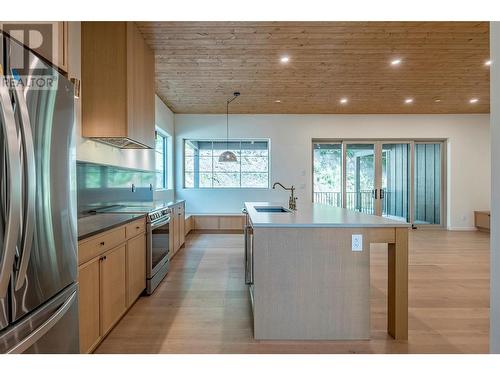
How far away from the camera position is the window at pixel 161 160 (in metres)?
6.37

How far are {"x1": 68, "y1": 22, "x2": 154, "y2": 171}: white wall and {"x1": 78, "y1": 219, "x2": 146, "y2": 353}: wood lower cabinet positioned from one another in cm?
96

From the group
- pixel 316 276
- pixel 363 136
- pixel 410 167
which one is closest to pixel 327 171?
pixel 363 136

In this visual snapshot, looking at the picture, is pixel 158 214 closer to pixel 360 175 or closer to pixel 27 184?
pixel 27 184

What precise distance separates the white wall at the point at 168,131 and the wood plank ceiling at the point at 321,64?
0.28 meters

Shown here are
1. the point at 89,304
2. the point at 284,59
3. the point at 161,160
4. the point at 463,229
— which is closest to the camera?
the point at 89,304

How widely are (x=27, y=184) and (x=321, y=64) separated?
4.22 metres

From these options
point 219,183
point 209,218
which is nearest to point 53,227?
point 209,218

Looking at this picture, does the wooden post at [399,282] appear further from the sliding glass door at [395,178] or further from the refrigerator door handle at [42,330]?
the sliding glass door at [395,178]

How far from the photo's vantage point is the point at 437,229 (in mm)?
7414

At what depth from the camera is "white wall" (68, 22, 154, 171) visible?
2811mm

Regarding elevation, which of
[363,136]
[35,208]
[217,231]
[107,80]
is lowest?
[217,231]

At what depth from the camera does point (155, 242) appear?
3344 mm

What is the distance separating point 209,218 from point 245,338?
4.80m

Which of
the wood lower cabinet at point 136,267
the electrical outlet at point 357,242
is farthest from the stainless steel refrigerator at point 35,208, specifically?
the electrical outlet at point 357,242
